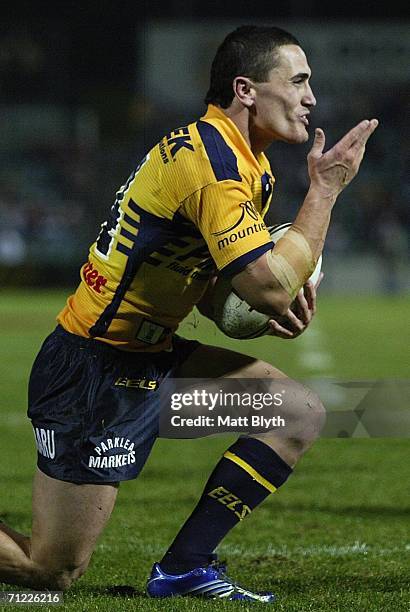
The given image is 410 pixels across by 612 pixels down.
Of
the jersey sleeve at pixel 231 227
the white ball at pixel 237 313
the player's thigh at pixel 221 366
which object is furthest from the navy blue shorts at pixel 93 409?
the jersey sleeve at pixel 231 227

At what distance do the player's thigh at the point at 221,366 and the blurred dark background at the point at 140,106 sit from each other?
2228 centimetres

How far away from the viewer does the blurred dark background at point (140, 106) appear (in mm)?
28062

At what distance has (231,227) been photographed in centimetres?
357

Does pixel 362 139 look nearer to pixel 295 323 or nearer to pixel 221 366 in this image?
pixel 295 323

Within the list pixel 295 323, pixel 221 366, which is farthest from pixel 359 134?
pixel 221 366

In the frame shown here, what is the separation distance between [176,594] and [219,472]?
433 mm

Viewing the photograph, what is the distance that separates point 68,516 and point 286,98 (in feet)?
5.03

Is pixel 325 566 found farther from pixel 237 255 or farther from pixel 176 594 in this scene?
pixel 237 255

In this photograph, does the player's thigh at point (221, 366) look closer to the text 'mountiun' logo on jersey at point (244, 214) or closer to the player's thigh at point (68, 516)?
the player's thigh at point (68, 516)

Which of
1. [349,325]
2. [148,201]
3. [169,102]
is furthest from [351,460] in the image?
[169,102]

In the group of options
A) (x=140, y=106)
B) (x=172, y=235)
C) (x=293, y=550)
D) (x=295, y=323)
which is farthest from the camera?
(x=140, y=106)

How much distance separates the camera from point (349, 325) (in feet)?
57.1

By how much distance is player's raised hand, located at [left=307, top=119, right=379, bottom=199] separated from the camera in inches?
146

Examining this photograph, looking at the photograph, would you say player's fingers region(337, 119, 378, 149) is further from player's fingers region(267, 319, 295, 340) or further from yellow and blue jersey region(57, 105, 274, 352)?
player's fingers region(267, 319, 295, 340)
